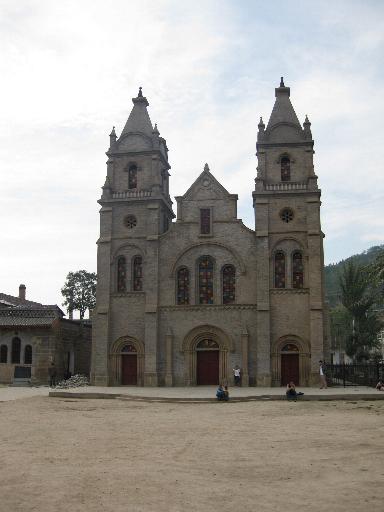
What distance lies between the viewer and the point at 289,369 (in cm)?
3644

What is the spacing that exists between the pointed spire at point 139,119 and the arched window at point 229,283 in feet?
37.1

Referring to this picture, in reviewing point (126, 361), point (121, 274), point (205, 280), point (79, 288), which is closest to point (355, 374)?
point (205, 280)

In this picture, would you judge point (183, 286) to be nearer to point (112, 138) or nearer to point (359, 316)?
point (112, 138)

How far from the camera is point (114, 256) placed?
3975 cm

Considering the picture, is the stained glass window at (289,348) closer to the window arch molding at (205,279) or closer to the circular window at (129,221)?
the window arch molding at (205,279)

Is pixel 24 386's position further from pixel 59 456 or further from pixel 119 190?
pixel 59 456

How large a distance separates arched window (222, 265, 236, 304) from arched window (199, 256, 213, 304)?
0.85 meters

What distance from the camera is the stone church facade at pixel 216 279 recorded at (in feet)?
120

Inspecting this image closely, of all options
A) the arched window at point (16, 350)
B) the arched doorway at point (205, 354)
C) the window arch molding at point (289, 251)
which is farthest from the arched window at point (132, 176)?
the arched window at point (16, 350)

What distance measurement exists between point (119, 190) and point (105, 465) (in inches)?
1141

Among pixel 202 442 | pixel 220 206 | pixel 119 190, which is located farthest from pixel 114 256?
pixel 202 442

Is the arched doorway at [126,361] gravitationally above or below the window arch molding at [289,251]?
below

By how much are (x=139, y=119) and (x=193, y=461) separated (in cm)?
3228

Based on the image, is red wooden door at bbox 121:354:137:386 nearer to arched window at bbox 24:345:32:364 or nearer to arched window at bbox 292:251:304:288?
arched window at bbox 24:345:32:364
